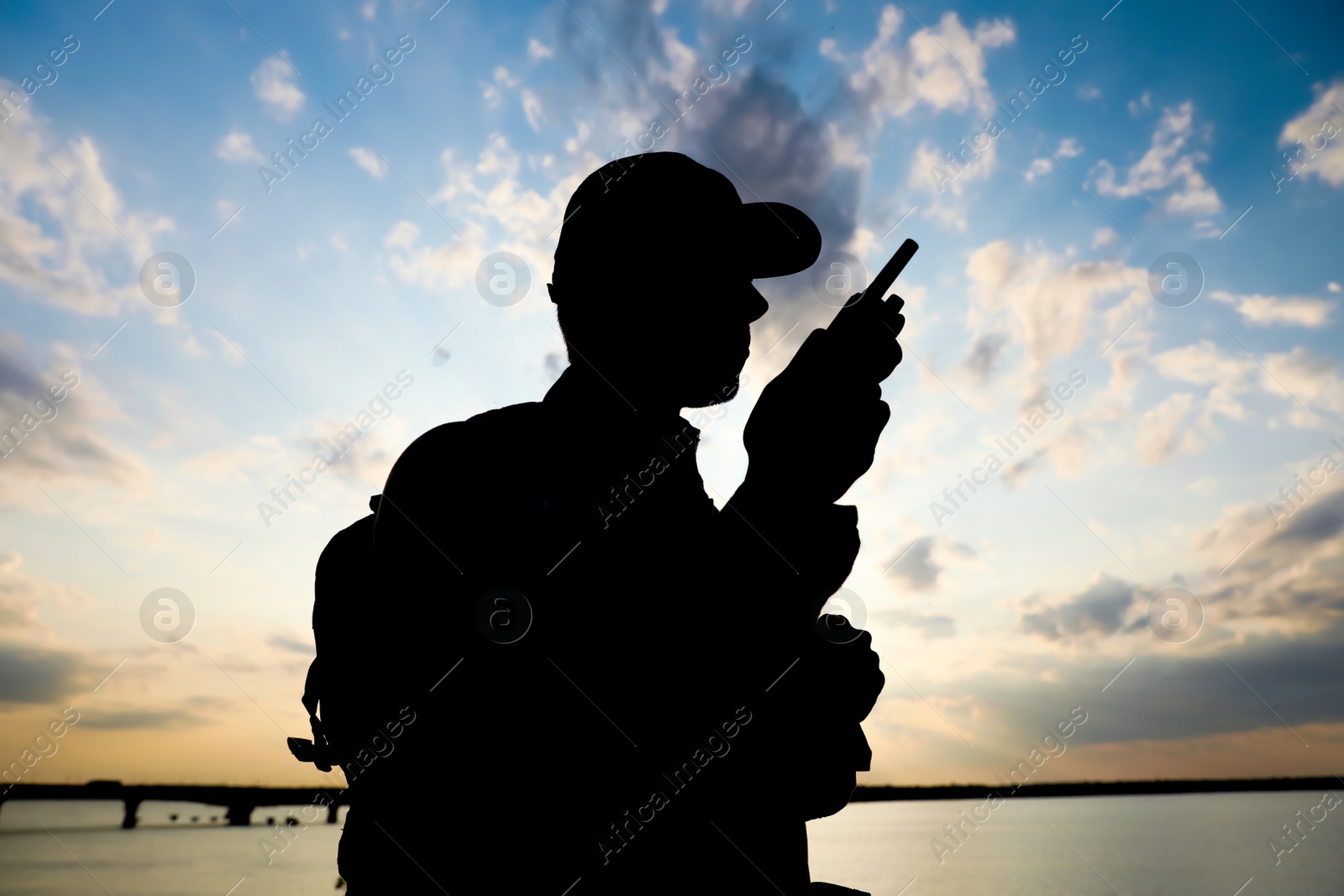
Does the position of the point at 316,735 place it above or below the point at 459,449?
below

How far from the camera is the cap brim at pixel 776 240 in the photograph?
80.9 inches

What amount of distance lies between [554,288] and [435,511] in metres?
0.79

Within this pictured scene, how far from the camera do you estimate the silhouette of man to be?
4.94ft

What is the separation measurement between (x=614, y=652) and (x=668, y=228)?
1087mm

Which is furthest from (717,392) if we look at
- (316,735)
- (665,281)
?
(316,735)

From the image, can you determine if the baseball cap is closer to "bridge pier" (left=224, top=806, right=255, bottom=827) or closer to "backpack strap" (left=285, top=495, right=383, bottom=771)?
"backpack strap" (left=285, top=495, right=383, bottom=771)

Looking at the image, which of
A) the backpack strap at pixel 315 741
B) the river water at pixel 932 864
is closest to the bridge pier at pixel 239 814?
the river water at pixel 932 864

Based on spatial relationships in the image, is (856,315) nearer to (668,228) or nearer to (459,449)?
(668,228)

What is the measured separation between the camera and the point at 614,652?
5.16 feet

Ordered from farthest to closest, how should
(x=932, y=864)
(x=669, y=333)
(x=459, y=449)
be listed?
(x=932, y=864), (x=669, y=333), (x=459, y=449)

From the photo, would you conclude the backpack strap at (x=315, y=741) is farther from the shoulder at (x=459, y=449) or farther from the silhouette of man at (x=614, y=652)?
the shoulder at (x=459, y=449)

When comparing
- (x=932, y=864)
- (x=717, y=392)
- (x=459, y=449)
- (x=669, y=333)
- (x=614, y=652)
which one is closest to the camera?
(x=614, y=652)

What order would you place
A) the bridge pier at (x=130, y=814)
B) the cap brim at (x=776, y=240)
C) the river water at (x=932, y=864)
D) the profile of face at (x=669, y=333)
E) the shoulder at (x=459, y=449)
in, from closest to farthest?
1. the shoulder at (x=459, y=449)
2. the profile of face at (x=669, y=333)
3. the cap brim at (x=776, y=240)
4. the river water at (x=932, y=864)
5. the bridge pier at (x=130, y=814)

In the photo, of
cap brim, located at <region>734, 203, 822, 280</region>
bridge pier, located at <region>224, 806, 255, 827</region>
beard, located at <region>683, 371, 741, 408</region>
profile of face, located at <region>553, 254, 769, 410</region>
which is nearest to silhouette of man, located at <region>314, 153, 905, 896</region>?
profile of face, located at <region>553, 254, 769, 410</region>
